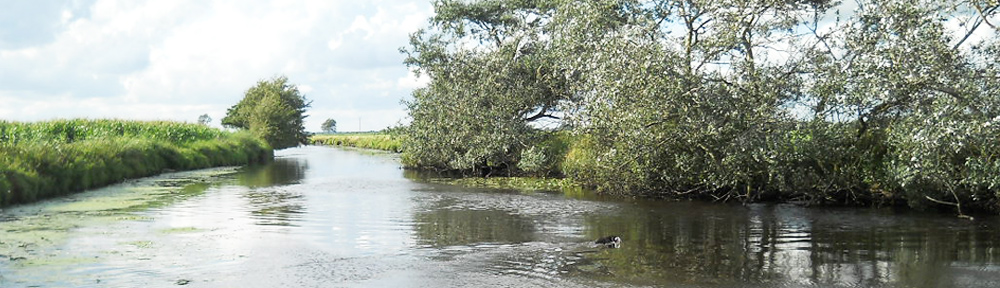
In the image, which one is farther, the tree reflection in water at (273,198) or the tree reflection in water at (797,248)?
the tree reflection in water at (273,198)

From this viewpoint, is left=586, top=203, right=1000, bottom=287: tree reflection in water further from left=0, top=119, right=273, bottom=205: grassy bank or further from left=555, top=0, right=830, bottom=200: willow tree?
left=0, top=119, right=273, bottom=205: grassy bank

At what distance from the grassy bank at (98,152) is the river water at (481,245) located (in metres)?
1.03

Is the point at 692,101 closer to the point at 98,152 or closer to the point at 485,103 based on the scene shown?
the point at 485,103

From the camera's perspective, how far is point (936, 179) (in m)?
18.1

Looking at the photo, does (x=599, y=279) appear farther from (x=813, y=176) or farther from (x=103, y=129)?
(x=103, y=129)

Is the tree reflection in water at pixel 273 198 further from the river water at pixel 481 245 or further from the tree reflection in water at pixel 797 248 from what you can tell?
the tree reflection in water at pixel 797 248

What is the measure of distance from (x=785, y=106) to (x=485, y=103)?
1574cm

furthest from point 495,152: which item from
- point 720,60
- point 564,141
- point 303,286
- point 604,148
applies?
point 303,286

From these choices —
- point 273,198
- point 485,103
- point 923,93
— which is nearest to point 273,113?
point 485,103

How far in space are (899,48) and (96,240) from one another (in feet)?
58.4

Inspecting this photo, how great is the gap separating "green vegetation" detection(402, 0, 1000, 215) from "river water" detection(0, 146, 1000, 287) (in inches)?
45.6

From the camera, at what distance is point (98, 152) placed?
28438 mm

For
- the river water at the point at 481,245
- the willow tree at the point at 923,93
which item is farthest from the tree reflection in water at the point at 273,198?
the willow tree at the point at 923,93

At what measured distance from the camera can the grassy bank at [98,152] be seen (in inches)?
848
